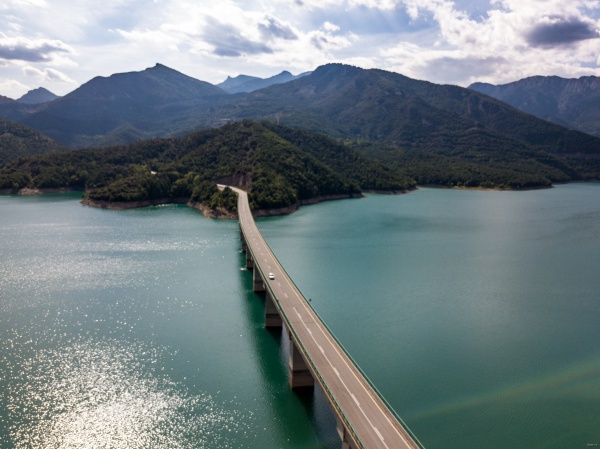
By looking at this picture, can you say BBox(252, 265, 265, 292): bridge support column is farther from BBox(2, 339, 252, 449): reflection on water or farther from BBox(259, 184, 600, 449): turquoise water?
BBox(2, 339, 252, 449): reflection on water

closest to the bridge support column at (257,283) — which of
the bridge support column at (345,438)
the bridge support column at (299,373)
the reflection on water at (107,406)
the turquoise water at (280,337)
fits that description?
the turquoise water at (280,337)

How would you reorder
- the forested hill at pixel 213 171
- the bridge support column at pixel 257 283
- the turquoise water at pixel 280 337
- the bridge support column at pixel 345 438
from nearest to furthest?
1. the bridge support column at pixel 345 438
2. the turquoise water at pixel 280 337
3. the bridge support column at pixel 257 283
4. the forested hill at pixel 213 171

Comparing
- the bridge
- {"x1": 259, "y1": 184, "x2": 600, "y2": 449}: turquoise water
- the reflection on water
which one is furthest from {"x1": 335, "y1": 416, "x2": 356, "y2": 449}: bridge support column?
the reflection on water

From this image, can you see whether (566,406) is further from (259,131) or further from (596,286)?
(259,131)

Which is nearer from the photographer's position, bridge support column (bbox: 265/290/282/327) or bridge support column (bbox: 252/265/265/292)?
bridge support column (bbox: 265/290/282/327)

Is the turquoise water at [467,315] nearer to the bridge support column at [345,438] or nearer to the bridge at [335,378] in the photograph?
the bridge at [335,378]

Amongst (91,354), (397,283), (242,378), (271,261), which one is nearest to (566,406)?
(242,378)

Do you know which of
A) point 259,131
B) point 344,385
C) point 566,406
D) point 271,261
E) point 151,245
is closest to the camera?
point 344,385

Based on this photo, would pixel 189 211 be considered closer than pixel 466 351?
No
